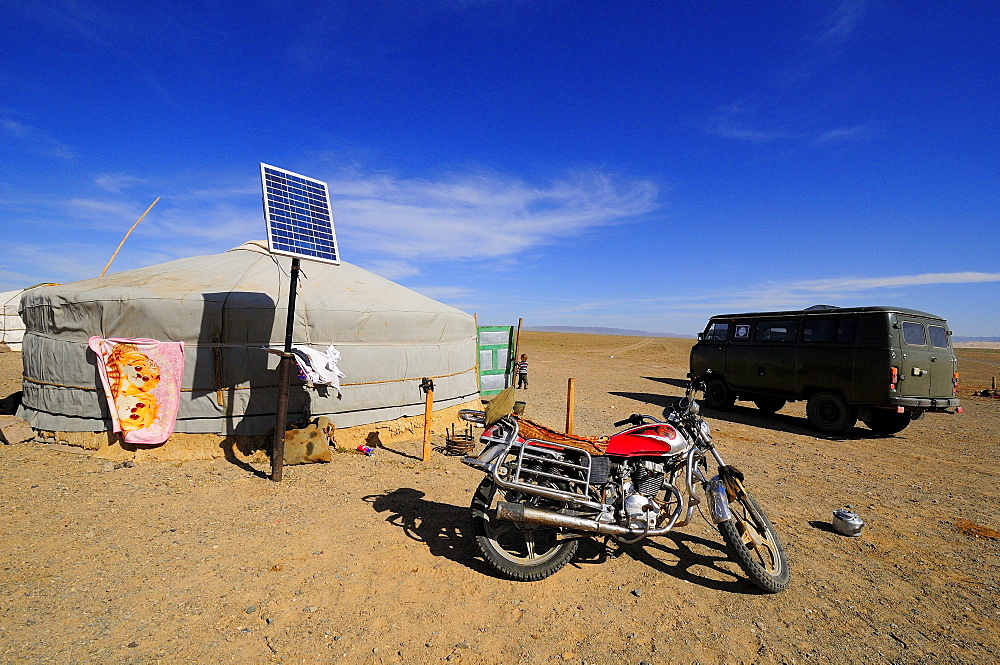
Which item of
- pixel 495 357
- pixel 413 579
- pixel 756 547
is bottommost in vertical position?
pixel 413 579

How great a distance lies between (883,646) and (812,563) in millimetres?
1065

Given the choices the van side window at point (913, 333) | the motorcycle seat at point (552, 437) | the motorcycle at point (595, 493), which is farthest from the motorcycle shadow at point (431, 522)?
the van side window at point (913, 333)

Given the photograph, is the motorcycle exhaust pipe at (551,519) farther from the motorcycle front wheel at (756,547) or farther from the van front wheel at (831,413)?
the van front wheel at (831,413)

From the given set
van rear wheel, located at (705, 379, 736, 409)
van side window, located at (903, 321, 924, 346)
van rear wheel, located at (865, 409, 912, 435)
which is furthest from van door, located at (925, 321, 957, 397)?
van rear wheel, located at (705, 379, 736, 409)

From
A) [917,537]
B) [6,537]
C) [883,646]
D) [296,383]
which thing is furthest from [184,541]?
[917,537]

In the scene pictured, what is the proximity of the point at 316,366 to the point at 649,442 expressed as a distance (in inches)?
169

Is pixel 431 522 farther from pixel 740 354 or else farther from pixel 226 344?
pixel 740 354

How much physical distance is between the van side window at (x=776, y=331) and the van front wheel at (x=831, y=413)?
1374 mm

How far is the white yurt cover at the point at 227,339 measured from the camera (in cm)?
648

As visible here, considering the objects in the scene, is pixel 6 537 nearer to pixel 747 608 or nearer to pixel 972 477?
pixel 747 608

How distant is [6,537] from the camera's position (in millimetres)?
4086

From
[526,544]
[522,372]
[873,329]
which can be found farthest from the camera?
[522,372]

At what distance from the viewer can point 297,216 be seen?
5.69 metres

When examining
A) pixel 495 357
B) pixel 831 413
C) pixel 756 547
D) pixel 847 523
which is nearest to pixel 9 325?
pixel 495 357
